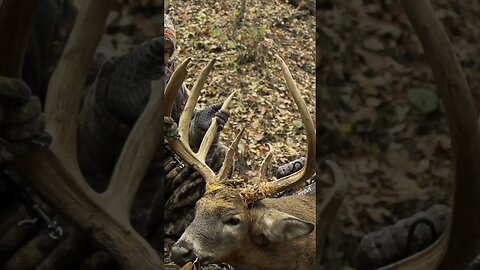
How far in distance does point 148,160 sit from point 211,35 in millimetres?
8524

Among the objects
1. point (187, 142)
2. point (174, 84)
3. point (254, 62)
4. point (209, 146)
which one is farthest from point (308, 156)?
point (254, 62)

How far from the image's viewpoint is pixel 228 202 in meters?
4.52

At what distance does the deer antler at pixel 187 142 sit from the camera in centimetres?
485

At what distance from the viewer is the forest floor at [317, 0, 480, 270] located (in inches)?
101

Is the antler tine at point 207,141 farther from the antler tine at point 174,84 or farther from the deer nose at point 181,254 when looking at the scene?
the deer nose at point 181,254

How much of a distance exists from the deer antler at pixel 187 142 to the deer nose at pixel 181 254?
2.41 feet

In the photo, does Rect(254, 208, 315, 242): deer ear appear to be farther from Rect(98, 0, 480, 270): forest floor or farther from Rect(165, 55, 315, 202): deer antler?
Rect(98, 0, 480, 270): forest floor

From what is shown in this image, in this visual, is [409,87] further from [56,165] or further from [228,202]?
[228,202]

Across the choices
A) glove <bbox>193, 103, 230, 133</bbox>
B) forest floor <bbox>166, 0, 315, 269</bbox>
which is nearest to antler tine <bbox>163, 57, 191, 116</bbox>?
glove <bbox>193, 103, 230, 133</bbox>

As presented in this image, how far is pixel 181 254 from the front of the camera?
13.6 ft

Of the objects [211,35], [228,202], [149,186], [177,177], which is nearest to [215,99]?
[211,35]

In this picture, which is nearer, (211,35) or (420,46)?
(420,46)

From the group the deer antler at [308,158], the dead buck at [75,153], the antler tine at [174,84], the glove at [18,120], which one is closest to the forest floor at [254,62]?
the deer antler at [308,158]

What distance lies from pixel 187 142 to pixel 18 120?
2.95 metres
